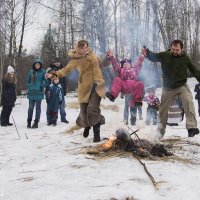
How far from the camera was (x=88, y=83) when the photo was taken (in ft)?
25.1

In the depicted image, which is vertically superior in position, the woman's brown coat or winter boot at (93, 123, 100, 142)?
the woman's brown coat

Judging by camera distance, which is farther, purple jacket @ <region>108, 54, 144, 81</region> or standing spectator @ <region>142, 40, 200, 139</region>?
purple jacket @ <region>108, 54, 144, 81</region>

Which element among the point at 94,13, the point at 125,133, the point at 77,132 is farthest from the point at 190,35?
the point at 125,133

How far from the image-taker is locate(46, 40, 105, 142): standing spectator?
7547mm

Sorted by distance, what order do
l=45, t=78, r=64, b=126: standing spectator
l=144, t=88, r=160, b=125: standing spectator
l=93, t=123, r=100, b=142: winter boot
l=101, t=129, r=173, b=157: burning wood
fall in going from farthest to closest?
l=45, t=78, r=64, b=126: standing spectator, l=144, t=88, r=160, b=125: standing spectator, l=93, t=123, r=100, b=142: winter boot, l=101, t=129, r=173, b=157: burning wood

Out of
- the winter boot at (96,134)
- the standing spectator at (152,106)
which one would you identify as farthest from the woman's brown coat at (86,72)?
the standing spectator at (152,106)

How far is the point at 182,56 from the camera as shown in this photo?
728 cm

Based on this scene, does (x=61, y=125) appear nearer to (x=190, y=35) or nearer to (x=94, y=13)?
(x=94, y=13)

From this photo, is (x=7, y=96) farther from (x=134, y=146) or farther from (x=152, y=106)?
(x=134, y=146)

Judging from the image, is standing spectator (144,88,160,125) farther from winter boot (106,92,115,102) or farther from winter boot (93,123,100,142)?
winter boot (93,123,100,142)

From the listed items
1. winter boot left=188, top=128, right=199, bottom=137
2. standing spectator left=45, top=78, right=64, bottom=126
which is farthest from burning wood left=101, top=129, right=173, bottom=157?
standing spectator left=45, top=78, right=64, bottom=126

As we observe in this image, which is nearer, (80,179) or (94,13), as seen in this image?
(80,179)

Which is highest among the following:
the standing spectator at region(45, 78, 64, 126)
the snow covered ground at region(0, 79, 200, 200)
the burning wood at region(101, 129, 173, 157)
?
the standing spectator at region(45, 78, 64, 126)

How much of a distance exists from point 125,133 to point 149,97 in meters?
5.95
